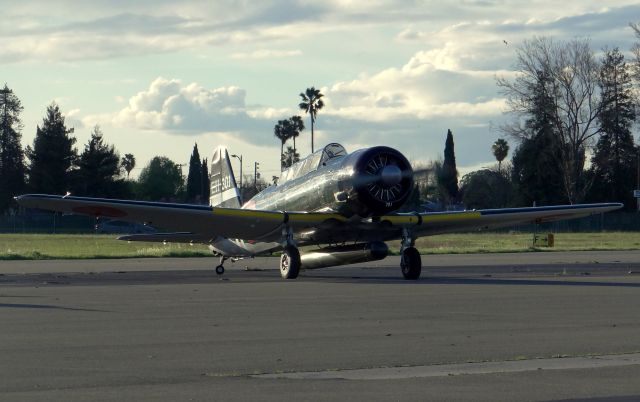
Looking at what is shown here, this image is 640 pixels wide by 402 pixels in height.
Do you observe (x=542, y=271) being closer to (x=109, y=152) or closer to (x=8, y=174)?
(x=109, y=152)

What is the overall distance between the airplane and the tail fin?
2360 mm

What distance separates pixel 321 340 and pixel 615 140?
7921 cm

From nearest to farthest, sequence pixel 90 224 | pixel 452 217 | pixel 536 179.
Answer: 1. pixel 452 217
2. pixel 90 224
3. pixel 536 179

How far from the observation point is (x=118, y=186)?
9550 cm

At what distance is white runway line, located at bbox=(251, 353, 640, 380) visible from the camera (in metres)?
8.66

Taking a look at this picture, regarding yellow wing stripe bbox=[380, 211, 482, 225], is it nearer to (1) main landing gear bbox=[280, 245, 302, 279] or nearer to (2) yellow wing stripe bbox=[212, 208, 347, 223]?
(2) yellow wing stripe bbox=[212, 208, 347, 223]

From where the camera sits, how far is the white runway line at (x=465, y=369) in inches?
341

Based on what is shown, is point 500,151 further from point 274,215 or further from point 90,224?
point 274,215

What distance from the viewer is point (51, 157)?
313 ft

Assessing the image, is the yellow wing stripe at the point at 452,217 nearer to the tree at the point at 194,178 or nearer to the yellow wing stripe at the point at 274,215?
the yellow wing stripe at the point at 274,215

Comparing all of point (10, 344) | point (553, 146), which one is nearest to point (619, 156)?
point (553, 146)

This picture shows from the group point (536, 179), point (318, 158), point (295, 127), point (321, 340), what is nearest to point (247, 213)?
point (318, 158)

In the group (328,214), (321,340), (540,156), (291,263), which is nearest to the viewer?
(321,340)

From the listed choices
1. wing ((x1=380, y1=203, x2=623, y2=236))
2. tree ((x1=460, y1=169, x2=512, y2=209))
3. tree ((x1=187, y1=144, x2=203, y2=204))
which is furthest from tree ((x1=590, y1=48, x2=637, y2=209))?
tree ((x1=187, y1=144, x2=203, y2=204))
